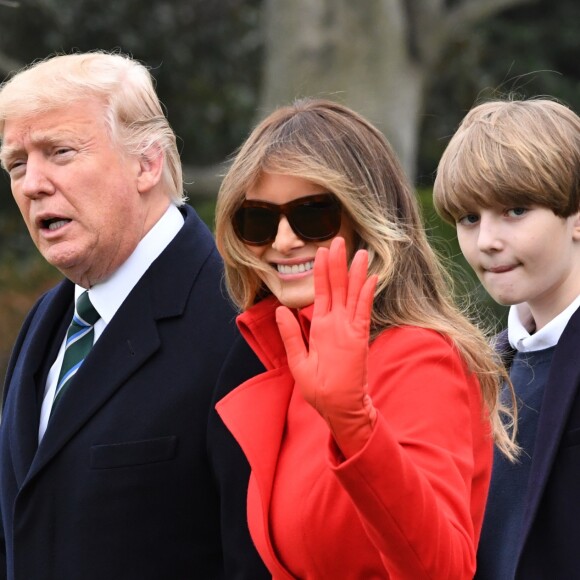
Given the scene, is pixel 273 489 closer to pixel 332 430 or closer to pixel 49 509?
pixel 332 430

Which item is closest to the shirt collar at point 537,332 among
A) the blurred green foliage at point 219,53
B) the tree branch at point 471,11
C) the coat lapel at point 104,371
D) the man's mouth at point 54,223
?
the coat lapel at point 104,371

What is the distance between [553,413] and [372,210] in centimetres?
61

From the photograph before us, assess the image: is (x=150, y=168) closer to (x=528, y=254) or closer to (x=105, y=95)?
(x=105, y=95)

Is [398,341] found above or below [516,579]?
above

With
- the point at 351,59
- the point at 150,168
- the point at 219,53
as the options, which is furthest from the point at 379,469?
the point at 219,53

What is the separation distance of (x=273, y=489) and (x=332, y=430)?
0.44m

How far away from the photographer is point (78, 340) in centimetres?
311

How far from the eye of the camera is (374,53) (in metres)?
10.0

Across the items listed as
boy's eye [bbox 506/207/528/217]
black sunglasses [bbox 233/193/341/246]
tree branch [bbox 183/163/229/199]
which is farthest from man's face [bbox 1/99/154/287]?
tree branch [bbox 183/163/229/199]

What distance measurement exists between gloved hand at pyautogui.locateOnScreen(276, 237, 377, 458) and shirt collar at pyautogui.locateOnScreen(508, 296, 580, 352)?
0.87m

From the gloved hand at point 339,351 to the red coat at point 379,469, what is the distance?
0.16 ft

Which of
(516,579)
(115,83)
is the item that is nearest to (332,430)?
(516,579)

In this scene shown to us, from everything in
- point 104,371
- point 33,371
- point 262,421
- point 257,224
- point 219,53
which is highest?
point 257,224

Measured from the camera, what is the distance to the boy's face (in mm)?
2770
